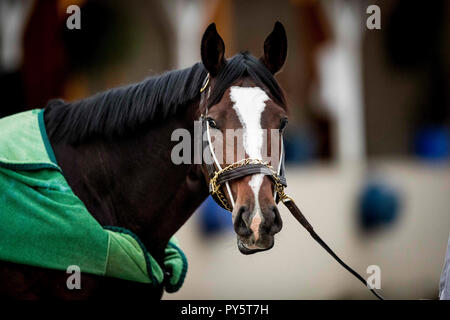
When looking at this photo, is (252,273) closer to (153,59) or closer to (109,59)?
(109,59)

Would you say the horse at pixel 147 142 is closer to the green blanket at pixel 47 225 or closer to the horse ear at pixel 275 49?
the horse ear at pixel 275 49

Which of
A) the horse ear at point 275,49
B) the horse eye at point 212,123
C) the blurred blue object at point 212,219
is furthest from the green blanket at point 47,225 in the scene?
the blurred blue object at point 212,219

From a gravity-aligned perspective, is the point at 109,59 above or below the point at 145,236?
above

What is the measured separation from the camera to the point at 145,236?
125 inches

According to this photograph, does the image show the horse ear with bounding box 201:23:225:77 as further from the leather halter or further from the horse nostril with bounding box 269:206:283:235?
the horse nostril with bounding box 269:206:283:235

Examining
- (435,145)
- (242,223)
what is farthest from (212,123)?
(435,145)

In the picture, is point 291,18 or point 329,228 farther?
point 291,18

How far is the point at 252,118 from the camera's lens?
2.85m

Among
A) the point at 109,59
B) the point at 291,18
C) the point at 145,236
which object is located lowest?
the point at 145,236

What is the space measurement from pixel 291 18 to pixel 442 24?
2642 millimetres

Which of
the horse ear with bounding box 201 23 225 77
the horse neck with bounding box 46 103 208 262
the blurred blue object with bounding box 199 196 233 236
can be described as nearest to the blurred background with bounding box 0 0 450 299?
the blurred blue object with bounding box 199 196 233 236

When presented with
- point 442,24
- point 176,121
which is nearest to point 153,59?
point 442,24

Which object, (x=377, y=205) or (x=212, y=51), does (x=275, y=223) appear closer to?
(x=212, y=51)

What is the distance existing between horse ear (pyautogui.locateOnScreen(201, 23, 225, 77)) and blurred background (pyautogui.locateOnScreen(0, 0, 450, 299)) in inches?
181
